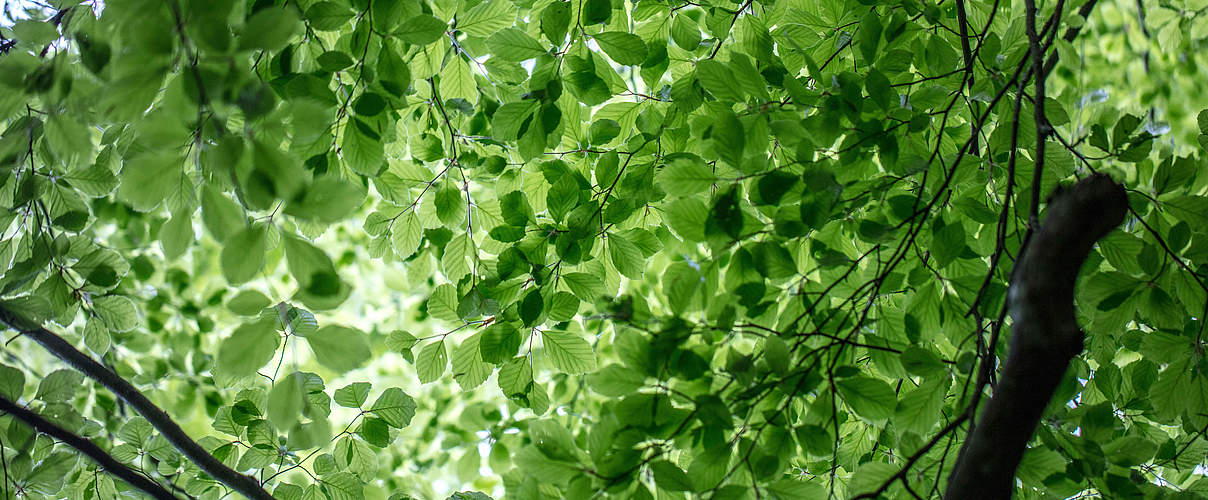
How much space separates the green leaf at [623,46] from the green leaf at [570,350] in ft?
2.15

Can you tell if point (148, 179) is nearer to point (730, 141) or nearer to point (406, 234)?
point (730, 141)

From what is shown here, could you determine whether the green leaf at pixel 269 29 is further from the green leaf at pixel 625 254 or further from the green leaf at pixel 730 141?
the green leaf at pixel 625 254

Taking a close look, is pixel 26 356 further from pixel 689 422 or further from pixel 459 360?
pixel 689 422

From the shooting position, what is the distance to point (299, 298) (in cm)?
91

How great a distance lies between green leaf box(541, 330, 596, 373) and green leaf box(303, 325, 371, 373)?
656 mm

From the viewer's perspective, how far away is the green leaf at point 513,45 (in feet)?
4.93

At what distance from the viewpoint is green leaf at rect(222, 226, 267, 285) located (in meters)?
0.82

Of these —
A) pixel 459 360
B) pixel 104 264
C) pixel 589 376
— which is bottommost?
pixel 104 264

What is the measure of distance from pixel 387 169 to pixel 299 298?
98 centimetres

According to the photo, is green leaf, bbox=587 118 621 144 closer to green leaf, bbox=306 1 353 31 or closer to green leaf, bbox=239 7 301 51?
green leaf, bbox=306 1 353 31

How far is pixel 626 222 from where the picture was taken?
1935mm

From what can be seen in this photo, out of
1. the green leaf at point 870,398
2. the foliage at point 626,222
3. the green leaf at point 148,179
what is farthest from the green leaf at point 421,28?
the green leaf at point 870,398

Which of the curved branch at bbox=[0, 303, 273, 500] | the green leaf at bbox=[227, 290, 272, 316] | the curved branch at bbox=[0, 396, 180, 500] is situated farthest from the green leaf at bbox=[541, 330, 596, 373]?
the curved branch at bbox=[0, 396, 180, 500]

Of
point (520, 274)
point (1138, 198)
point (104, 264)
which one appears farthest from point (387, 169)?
point (1138, 198)
